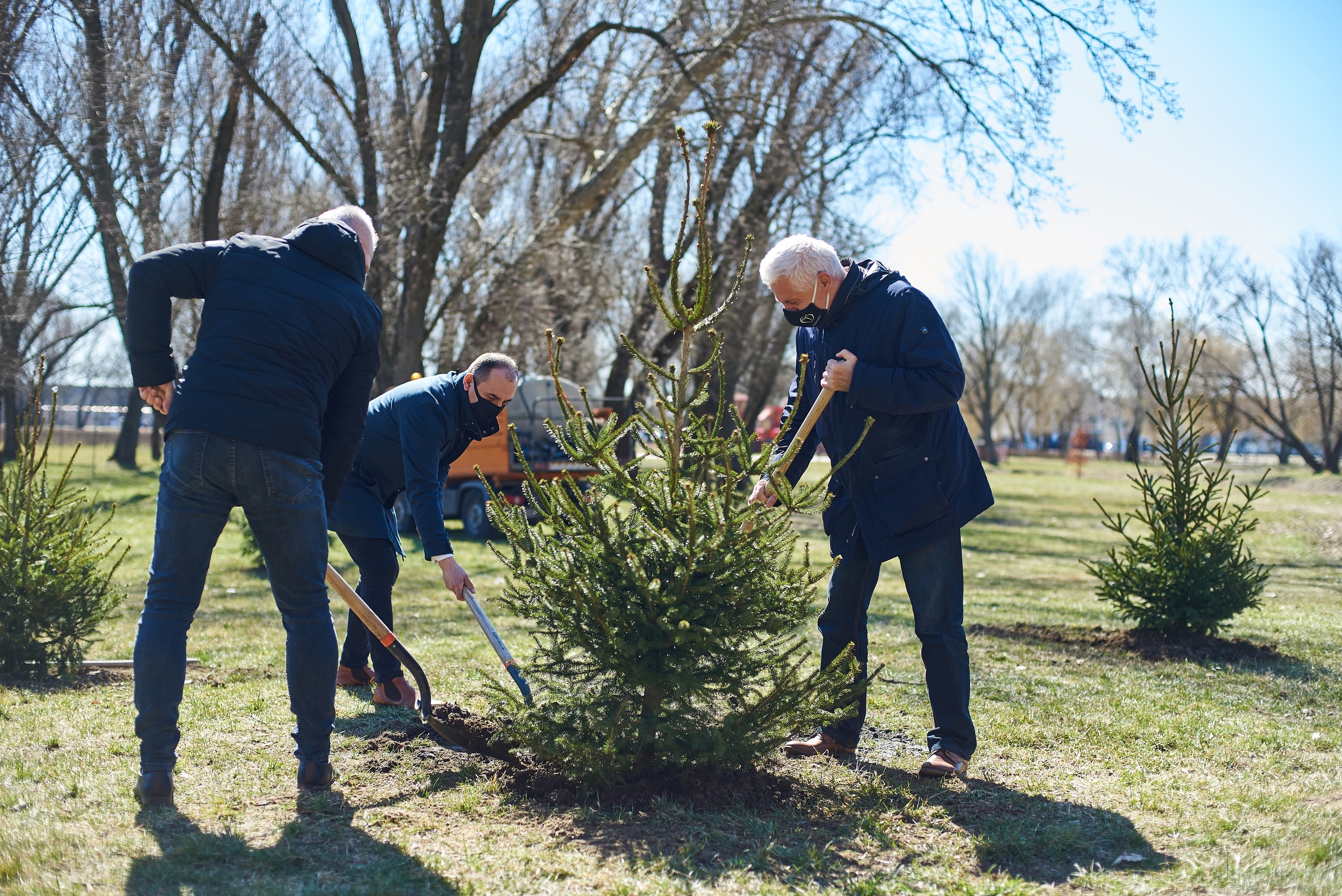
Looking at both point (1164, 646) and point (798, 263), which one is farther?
point (1164, 646)

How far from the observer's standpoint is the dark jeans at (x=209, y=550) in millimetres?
3016

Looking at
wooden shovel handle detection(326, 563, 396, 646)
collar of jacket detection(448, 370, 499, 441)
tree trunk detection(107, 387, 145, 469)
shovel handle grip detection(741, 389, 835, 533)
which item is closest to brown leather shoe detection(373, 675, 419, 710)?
wooden shovel handle detection(326, 563, 396, 646)

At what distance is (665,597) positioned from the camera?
9.62ft

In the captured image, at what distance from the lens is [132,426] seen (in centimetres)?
3164

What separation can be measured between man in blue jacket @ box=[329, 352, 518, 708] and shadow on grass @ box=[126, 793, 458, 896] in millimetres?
1322

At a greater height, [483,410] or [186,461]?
[483,410]

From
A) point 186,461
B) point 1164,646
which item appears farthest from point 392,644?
point 1164,646

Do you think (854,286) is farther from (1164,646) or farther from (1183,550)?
(1164,646)

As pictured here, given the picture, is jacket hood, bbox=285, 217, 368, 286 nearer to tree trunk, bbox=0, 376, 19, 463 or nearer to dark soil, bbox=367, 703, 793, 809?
dark soil, bbox=367, 703, 793, 809

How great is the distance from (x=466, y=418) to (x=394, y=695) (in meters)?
1.30

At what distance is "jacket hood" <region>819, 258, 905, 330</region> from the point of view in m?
3.61

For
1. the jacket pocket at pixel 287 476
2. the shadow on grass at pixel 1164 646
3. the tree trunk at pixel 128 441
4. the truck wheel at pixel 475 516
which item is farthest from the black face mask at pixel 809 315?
the tree trunk at pixel 128 441

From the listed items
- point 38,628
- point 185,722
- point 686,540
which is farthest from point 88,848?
point 38,628

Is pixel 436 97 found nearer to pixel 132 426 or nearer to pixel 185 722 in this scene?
pixel 185 722
